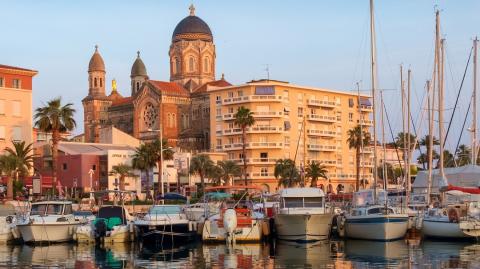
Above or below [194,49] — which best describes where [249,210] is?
below

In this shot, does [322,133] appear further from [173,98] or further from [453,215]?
[453,215]

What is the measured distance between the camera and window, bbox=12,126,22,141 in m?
89.9

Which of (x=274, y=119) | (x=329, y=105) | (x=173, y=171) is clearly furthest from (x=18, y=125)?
(x=329, y=105)

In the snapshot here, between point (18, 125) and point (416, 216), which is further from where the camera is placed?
point (18, 125)

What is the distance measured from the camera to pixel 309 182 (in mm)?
110312

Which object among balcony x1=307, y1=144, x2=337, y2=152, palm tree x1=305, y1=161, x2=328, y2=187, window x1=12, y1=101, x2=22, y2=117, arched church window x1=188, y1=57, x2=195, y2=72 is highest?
arched church window x1=188, y1=57, x2=195, y2=72

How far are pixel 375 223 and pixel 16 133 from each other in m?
55.4

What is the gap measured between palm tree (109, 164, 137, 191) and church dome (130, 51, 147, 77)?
48.5 metres

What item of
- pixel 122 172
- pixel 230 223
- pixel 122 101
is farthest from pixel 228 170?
pixel 230 223

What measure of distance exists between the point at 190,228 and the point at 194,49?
88.1m

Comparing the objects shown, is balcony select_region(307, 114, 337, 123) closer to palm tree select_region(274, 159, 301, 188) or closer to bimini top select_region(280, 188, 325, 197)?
palm tree select_region(274, 159, 301, 188)

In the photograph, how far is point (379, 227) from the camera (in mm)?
45531

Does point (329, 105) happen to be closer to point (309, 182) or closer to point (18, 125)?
point (309, 182)

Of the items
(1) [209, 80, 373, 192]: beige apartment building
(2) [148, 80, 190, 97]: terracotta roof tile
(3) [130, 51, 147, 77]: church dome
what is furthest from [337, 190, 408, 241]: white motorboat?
(3) [130, 51, 147, 77]: church dome
